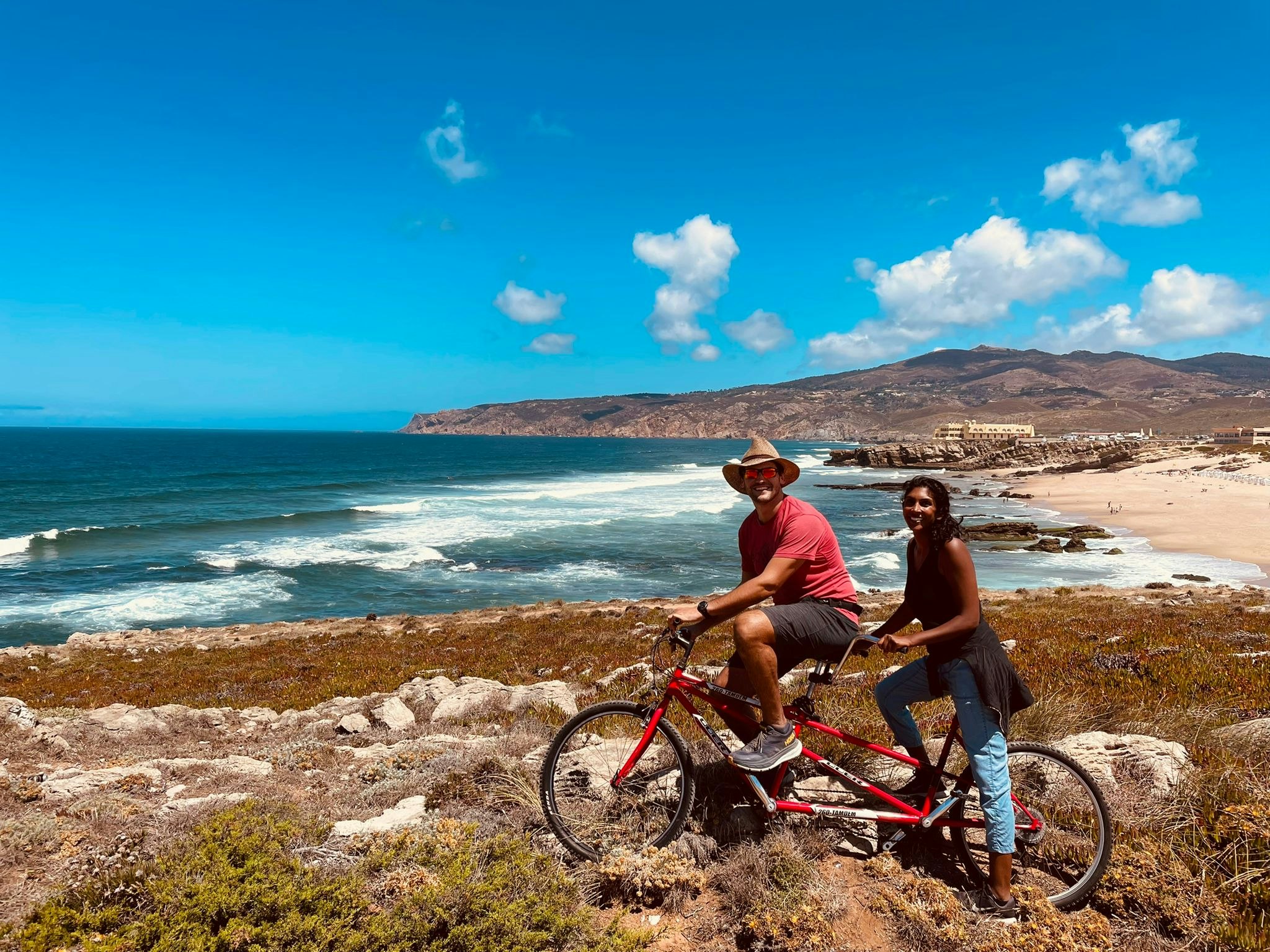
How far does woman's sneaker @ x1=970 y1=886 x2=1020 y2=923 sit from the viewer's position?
11.8ft

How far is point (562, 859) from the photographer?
411 cm

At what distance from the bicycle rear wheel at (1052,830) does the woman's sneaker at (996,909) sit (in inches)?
7.5

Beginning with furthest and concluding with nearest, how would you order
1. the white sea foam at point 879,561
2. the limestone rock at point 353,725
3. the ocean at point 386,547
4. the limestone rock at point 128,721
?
the white sea foam at point 879,561 → the ocean at point 386,547 → the limestone rock at point 128,721 → the limestone rock at point 353,725

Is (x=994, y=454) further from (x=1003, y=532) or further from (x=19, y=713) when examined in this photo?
(x=19, y=713)

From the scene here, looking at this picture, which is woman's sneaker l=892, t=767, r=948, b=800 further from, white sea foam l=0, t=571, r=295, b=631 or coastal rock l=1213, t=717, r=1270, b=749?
white sea foam l=0, t=571, r=295, b=631

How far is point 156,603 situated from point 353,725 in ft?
71.5

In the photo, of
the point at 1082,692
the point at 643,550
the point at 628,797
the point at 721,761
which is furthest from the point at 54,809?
the point at 643,550

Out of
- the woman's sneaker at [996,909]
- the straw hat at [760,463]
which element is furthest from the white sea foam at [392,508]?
the woman's sneaker at [996,909]

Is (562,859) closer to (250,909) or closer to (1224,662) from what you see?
(250,909)

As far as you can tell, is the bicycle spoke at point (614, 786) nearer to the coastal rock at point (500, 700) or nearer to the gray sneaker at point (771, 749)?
the gray sneaker at point (771, 749)

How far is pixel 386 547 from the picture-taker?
35375mm

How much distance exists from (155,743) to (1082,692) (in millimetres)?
10584

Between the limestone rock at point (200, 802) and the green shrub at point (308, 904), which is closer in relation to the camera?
the green shrub at point (308, 904)

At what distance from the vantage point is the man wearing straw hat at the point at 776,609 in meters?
3.80
